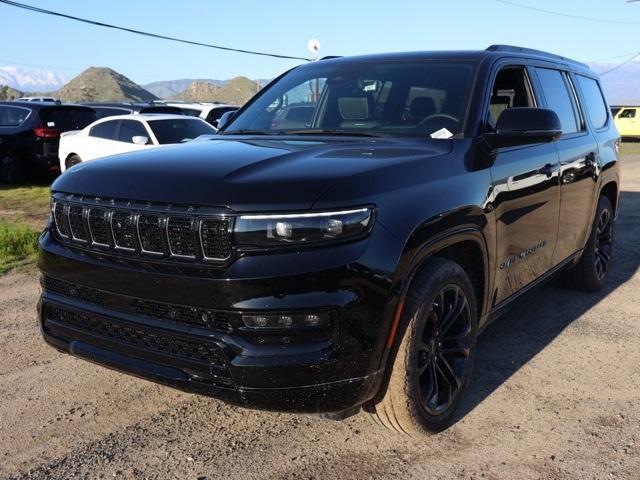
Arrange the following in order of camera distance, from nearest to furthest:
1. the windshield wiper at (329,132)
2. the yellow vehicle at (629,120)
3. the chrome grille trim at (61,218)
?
the chrome grille trim at (61,218) < the windshield wiper at (329,132) < the yellow vehicle at (629,120)

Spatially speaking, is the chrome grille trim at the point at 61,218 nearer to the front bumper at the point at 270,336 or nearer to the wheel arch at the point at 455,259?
the front bumper at the point at 270,336

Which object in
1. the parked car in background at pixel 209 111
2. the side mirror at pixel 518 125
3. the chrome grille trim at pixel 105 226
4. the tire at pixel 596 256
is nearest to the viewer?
the chrome grille trim at pixel 105 226

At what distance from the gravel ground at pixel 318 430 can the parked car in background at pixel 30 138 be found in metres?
10.0

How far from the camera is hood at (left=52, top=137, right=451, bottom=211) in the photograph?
8.64 ft

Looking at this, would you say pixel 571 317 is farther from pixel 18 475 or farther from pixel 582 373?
pixel 18 475

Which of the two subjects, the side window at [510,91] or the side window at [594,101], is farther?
the side window at [594,101]

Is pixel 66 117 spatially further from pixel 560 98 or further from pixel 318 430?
pixel 318 430

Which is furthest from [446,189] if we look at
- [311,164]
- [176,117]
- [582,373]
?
[176,117]

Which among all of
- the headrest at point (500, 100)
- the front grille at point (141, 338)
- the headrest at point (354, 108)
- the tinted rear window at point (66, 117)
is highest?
the headrest at point (500, 100)

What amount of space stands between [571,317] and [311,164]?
3221 mm

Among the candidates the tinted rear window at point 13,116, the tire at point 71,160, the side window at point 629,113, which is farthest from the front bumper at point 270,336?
the side window at point 629,113

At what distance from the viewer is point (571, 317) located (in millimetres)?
5207

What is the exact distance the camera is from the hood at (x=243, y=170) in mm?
2635

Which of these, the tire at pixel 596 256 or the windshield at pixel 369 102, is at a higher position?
the windshield at pixel 369 102
